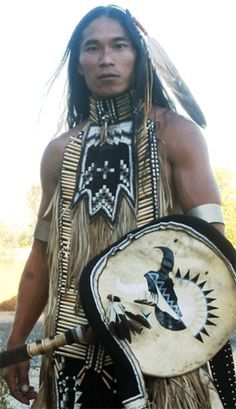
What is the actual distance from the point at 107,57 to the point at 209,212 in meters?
0.62

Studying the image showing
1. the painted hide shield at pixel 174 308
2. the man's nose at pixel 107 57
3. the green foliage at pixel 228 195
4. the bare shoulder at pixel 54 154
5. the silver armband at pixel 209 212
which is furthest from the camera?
the green foliage at pixel 228 195

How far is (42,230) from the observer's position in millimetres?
2330

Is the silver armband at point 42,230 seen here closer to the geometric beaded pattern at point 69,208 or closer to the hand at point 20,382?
the geometric beaded pattern at point 69,208

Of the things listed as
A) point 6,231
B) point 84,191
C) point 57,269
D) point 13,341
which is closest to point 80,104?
point 84,191

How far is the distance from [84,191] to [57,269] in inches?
10.7

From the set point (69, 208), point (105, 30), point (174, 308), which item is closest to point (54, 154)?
point (69, 208)

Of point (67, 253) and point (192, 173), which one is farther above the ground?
point (192, 173)

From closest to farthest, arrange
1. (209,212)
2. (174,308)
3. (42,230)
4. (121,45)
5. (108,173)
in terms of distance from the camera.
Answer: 1. (174,308)
2. (209,212)
3. (108,173)
4. (121,45)
5. (42,230)

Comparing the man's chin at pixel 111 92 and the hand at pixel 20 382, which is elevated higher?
the man's chin at pixel 111 92

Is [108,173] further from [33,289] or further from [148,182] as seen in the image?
[33,289]

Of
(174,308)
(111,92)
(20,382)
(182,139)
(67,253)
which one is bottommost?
(20,382)

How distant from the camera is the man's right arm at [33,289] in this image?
230cm

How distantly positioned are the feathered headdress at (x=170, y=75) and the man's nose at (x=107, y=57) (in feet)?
0.44

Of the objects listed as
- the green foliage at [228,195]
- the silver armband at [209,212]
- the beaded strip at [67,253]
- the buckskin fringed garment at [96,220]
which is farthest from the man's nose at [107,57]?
the green foliage at [228,195]
